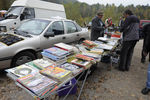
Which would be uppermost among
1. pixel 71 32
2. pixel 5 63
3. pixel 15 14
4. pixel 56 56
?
pixel 15 14

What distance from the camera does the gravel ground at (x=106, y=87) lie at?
2.46m

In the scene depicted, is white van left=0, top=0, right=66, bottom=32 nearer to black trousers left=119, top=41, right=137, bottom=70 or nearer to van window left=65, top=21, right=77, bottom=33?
van window left=65, top=21, right=77, bottom=33

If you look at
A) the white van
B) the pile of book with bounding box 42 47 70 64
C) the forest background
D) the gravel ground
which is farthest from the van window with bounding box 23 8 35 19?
the forest background

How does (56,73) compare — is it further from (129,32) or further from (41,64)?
(129,32)

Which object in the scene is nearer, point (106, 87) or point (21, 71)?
point (21, 71)

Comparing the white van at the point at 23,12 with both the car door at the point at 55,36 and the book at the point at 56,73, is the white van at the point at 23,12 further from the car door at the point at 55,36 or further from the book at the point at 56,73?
the book at the point at 56,73

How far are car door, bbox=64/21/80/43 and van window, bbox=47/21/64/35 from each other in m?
0.23

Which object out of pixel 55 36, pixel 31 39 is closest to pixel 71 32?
A: pixel 55 36

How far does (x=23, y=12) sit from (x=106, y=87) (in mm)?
6519

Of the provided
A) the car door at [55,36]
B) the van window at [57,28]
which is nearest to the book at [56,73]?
the car door at [55,36]

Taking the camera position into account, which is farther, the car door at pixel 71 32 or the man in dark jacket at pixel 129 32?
the car door at pixel 71 32

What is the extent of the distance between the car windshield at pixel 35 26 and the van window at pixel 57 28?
7.8 inches

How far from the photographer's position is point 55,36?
12.4 feet

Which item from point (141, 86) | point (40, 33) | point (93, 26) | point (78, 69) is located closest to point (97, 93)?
point (78, 69)
